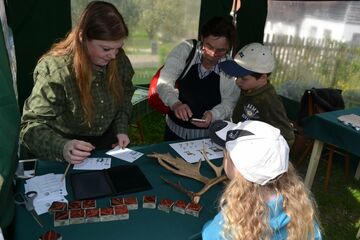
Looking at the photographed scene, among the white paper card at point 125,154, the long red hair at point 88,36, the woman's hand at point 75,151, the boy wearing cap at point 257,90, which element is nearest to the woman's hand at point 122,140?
the white paper card at point 125,154

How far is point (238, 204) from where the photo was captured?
1270mm

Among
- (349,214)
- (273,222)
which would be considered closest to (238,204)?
(273,222)

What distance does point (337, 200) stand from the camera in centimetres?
364

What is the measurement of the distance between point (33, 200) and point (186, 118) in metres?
1.13

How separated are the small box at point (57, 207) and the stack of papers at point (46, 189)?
4 centimetres

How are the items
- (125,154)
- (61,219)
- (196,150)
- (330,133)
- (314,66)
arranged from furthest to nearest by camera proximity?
1. (314,66)
2. (330,133)
3. (196,150)
4. (125,154)
5. (61,219)

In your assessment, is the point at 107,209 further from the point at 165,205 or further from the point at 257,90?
the point at 257,90

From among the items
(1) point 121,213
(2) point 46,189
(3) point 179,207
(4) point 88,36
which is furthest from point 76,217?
(4) point 88,36

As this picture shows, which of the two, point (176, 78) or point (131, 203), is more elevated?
point (176, 78)

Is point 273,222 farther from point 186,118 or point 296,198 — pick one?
point 186,118

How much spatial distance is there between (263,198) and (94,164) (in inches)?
41.8

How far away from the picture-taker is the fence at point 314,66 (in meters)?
4.94

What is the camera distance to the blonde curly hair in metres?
1.25

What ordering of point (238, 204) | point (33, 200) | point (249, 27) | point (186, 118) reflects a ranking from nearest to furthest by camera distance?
point (238, 204), point (33, 200), point (186, 118), point (249, 27)
